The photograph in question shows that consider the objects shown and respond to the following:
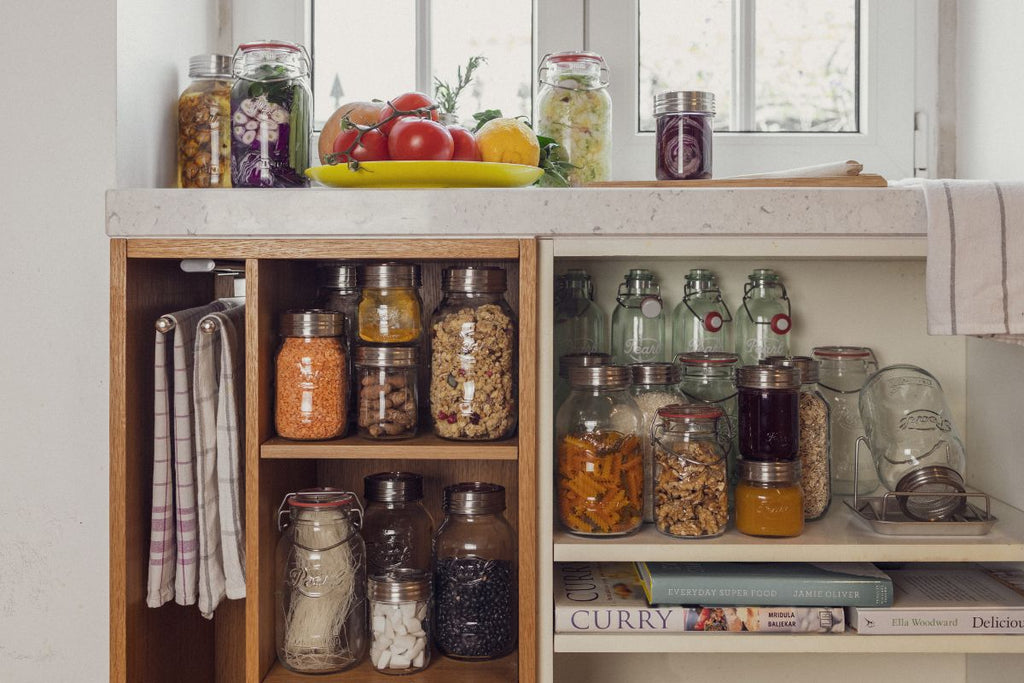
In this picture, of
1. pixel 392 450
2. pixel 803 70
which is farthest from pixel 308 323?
pixel 803 70

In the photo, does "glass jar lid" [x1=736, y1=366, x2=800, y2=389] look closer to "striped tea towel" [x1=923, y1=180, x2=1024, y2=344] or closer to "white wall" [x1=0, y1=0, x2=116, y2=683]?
"striped tea towel" [x1=923, y1=180, x2=1024, y2=344]

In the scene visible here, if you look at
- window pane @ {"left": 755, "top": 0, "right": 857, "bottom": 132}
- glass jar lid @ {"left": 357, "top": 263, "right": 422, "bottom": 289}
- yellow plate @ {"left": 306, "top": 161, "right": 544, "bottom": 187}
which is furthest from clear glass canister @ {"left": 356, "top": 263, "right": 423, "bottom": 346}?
window pane @ {"left": 755, "top": 0, "right": 857, "bottom": 132}

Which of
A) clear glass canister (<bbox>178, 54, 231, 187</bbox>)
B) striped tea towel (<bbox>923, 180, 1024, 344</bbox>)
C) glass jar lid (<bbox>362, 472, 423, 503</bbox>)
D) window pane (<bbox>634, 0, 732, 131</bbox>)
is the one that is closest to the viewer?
striped tea towel (<bbox>923, 180, 1024, 344</bbox>)

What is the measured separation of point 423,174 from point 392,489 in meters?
0.44

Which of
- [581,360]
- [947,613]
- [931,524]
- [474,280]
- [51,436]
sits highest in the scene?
[474,280]

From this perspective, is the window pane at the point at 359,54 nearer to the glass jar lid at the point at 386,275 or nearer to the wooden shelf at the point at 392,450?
the glass jar lid at the point at 386,275

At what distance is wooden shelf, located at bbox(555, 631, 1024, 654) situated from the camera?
1.17m

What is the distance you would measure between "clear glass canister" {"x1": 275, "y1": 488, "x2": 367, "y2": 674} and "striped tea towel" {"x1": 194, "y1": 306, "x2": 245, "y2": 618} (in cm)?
6

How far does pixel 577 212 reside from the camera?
3.87 feet

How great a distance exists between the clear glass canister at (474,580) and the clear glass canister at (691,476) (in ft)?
0.77

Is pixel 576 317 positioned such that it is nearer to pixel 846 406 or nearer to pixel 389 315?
pixel 389 315

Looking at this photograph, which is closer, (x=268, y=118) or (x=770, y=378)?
(x=770, y=378)

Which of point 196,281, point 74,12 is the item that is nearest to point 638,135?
point 196,281

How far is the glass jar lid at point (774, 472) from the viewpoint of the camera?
121cm
